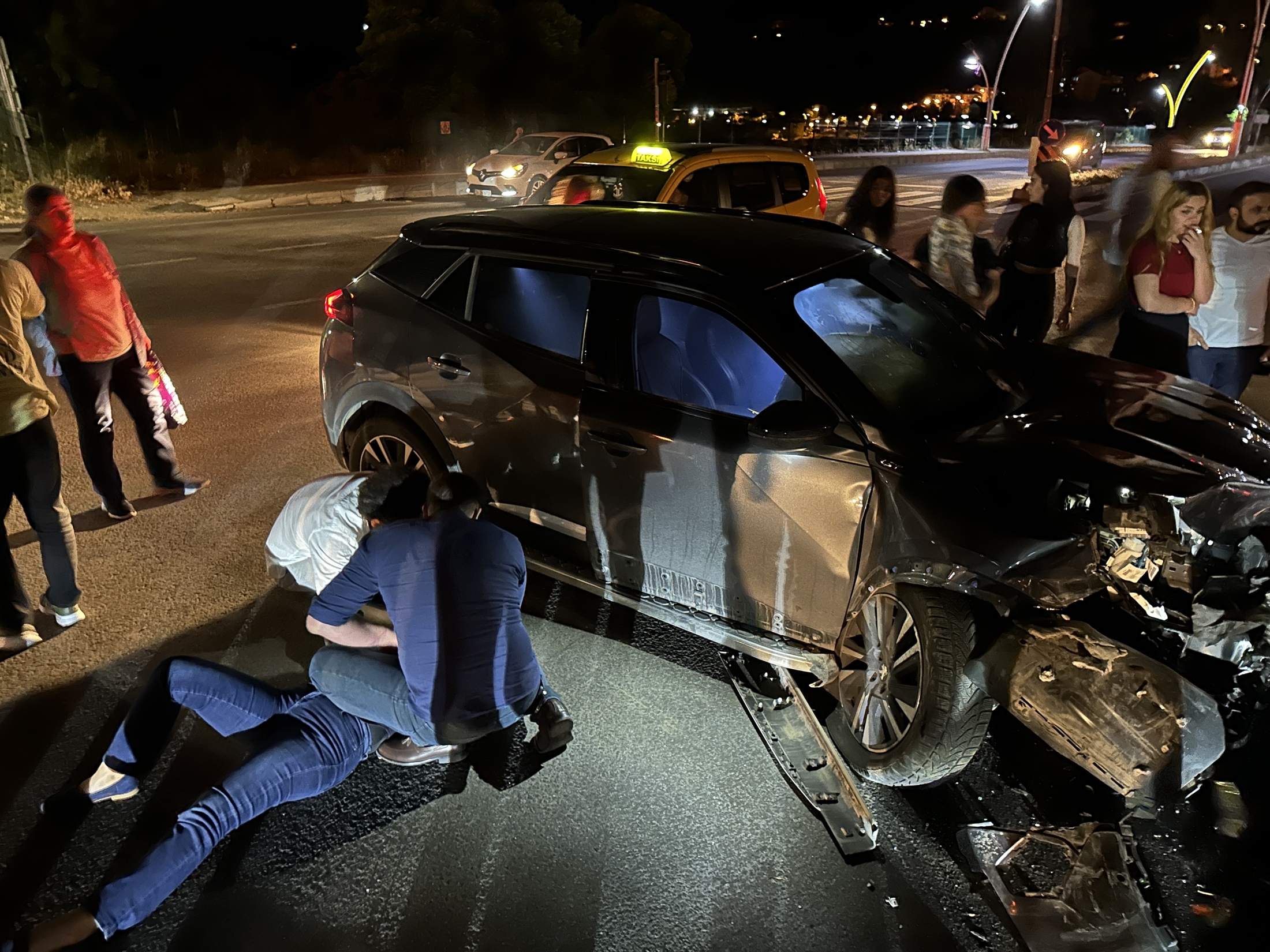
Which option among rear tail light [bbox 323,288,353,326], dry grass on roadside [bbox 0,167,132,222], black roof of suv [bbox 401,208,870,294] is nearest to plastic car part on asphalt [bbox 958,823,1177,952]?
black roof of suv [bbox 401,208,870,294]

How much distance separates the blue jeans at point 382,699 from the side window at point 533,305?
150cm

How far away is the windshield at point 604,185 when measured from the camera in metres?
9.08

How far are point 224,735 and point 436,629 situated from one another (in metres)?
0.92

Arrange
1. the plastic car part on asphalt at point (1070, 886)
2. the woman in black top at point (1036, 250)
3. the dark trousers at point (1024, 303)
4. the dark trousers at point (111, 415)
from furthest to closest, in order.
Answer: the dark trousers at point (1024, 303)
the woman in black top at point (1036, 250)
the dark trousers at point (111, 415)
the plastic car part on asphalt at point (1070, 886)

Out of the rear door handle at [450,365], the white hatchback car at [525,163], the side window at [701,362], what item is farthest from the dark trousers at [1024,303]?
the white hatchback car at [525,163]

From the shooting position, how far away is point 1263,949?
2578 millimetres

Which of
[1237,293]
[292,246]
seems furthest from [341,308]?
[292,246]

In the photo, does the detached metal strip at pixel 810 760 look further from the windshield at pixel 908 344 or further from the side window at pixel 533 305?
the side window at pixel 533 305

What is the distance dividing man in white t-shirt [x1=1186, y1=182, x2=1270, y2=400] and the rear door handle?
3.96 meters

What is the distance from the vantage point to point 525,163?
902 inches

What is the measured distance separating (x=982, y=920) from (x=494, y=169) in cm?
2288

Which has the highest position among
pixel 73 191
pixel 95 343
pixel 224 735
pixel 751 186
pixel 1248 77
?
pixel 1248 77

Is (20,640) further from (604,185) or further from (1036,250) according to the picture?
(604,185)

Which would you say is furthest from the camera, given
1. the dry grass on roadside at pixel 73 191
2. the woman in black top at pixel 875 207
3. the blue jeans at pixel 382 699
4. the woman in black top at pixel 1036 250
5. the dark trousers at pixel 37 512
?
the dry grass on roadside at pixel 73 191
